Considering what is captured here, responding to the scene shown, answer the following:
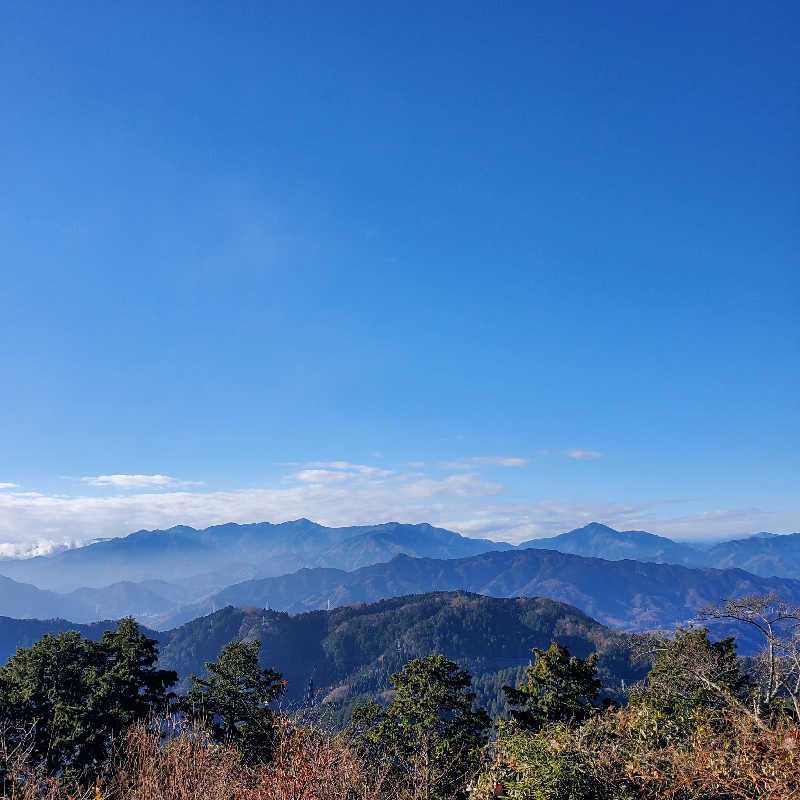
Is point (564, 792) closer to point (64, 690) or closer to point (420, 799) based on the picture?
point (420, 799)

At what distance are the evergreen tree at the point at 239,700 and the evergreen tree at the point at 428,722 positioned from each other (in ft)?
17.6

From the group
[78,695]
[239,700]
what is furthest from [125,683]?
[239,700]

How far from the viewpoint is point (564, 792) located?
396 inches

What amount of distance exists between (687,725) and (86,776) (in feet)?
86.2

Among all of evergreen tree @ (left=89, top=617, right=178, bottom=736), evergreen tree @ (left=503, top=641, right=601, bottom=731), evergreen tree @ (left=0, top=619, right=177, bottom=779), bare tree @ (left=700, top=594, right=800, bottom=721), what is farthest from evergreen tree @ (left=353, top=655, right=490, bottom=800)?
bare tree @ (left=700, top=594, right=800, bottom=721)

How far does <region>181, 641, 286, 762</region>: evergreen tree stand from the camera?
2816 cm

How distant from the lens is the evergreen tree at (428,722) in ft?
92.5

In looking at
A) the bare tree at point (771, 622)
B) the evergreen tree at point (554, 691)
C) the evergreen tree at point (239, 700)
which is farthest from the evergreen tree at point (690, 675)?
the evergreen tree at point (239, 700)

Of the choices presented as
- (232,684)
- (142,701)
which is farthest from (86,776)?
(232,684)

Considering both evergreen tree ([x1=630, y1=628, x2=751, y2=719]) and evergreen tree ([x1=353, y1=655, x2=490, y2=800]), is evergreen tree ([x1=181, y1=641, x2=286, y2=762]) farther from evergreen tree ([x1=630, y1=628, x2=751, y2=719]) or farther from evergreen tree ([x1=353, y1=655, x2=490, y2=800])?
evergreen tree ([x1=630, y1=628, x2=751, y2=719])

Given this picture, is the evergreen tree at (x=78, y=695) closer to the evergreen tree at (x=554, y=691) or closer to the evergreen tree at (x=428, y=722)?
the evergreen tree at (x=428, y=722)

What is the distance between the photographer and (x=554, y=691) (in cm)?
3102

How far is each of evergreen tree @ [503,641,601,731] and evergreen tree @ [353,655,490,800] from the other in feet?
9.15

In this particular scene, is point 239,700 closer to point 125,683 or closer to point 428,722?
point 125,683
